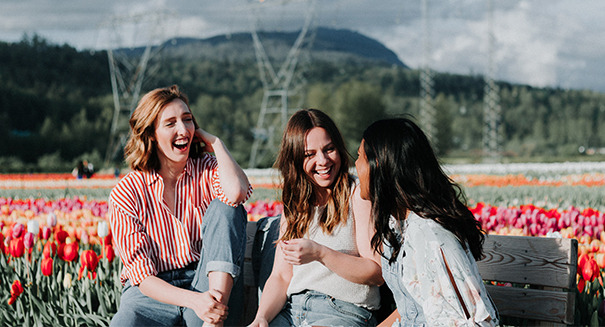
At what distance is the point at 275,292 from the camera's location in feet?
7.34

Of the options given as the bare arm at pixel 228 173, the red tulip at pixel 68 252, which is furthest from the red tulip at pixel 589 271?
the red tulip at pixel 68 252

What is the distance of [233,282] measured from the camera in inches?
87.4

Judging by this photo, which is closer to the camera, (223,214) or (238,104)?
(223,214)

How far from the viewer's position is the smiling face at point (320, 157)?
2305 millimetres

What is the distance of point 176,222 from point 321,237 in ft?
→ 2.05

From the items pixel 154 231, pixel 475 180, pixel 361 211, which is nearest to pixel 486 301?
pixel 361 211

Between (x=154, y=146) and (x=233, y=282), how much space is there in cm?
69

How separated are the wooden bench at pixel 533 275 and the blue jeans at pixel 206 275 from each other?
3.02 feet

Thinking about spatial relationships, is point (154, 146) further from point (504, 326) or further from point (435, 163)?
point (504, 326)

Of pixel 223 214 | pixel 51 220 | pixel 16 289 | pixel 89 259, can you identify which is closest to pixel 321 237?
pixel 223 214

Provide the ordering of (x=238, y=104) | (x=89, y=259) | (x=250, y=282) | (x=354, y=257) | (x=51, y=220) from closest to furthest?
(x=354, y=257)
(x=250, y=282)
(x=89, y=259)
(x=51, y=220)
(x=238, y=104)

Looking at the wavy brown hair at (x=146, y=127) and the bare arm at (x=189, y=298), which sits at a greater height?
the wavy brown hair at (x=146, y=127)

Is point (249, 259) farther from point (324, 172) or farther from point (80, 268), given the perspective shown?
point (80, 268)

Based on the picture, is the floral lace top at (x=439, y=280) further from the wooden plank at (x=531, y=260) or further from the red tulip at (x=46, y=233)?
the red tulip at (x=46, y=233)
